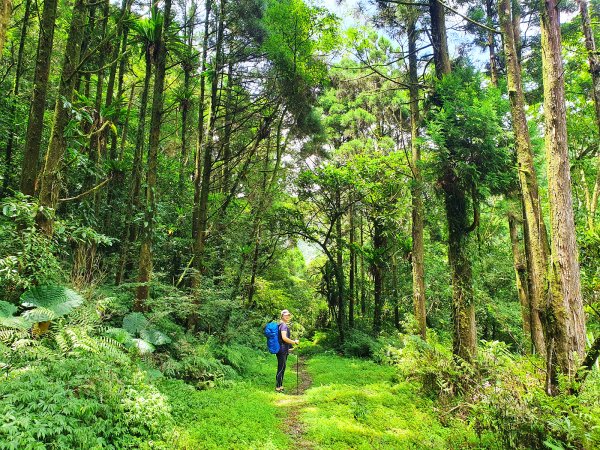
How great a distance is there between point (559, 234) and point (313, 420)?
174 inches

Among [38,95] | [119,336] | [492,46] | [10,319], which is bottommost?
[119,336]

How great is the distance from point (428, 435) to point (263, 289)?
1059 cm

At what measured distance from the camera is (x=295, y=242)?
1546 cm

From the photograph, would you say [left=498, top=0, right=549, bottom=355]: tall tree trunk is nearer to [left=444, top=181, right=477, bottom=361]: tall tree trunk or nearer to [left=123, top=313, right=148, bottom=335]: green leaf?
[left=444, top=181, right=477, bottom=361]: tall tree trunk

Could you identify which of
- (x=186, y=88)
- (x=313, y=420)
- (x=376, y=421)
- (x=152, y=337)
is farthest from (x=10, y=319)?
(x=186, y=88)

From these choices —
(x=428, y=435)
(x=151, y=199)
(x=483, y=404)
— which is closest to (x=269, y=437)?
(x=428, y=435)

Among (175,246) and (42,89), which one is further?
(175,246)

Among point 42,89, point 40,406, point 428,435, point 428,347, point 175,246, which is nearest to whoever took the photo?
point 40,406

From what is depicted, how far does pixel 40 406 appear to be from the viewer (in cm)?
328

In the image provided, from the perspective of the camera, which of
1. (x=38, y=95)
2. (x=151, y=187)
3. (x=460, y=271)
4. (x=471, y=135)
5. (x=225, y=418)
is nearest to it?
(x=225, y=418)

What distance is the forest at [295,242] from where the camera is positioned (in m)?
4.17

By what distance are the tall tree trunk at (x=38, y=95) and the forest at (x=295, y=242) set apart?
1.6 inches

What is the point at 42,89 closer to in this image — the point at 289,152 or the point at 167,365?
the point at 167,365

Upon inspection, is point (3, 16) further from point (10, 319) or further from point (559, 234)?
point (559, 234)
